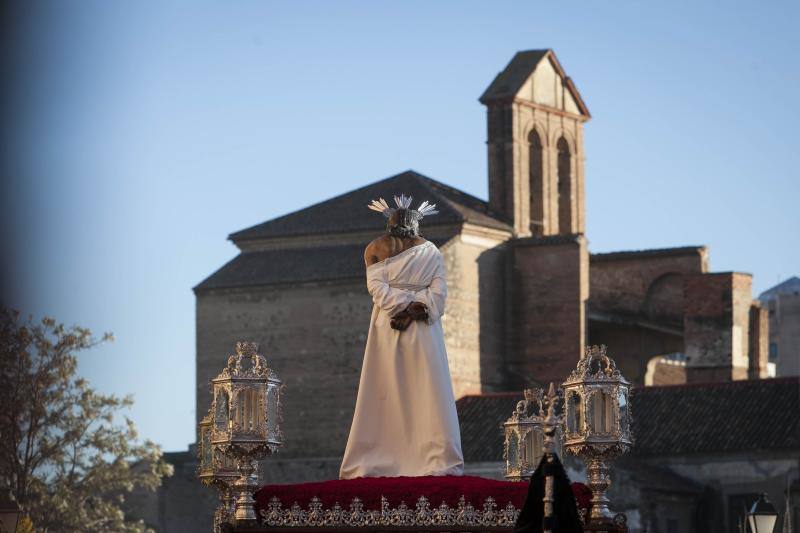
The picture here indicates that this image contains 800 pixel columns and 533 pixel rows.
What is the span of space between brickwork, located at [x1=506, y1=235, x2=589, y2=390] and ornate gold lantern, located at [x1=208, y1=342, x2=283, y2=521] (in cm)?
3488

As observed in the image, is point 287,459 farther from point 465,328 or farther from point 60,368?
point 60,368

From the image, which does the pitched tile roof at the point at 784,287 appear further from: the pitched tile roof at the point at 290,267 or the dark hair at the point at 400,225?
the dark hair at the point at 400,225

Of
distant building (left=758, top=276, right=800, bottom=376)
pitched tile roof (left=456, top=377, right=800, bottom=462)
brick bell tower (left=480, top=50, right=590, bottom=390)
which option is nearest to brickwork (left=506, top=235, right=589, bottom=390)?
brick bell tower (left=480, top=50, right=590, bottom=390)

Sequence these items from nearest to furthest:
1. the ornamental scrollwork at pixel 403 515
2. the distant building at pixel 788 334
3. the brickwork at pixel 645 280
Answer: the ornamental scrollwork at pixel 403 515, the brickwork at pixel 645 280, the distant building at pixel 788 334

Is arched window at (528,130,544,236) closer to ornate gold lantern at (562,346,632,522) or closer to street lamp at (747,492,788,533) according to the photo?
street lamp at (747,492,788,533)

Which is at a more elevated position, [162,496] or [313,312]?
[313,312]

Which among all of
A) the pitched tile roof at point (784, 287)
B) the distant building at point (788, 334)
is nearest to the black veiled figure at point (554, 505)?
the distant building at point (788, 334)

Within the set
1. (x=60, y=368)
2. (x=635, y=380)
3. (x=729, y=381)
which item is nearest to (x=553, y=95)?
(x=635, y=380)

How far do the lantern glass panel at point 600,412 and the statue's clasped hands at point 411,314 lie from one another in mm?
1248

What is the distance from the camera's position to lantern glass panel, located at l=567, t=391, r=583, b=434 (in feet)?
44.5

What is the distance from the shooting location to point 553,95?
175 ft

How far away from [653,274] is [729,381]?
6.98m

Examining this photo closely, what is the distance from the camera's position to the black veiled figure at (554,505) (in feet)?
38.1

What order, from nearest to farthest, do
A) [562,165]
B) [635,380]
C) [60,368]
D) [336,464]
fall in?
[60,368] < [336,464] < [635,380] < [562,165]
